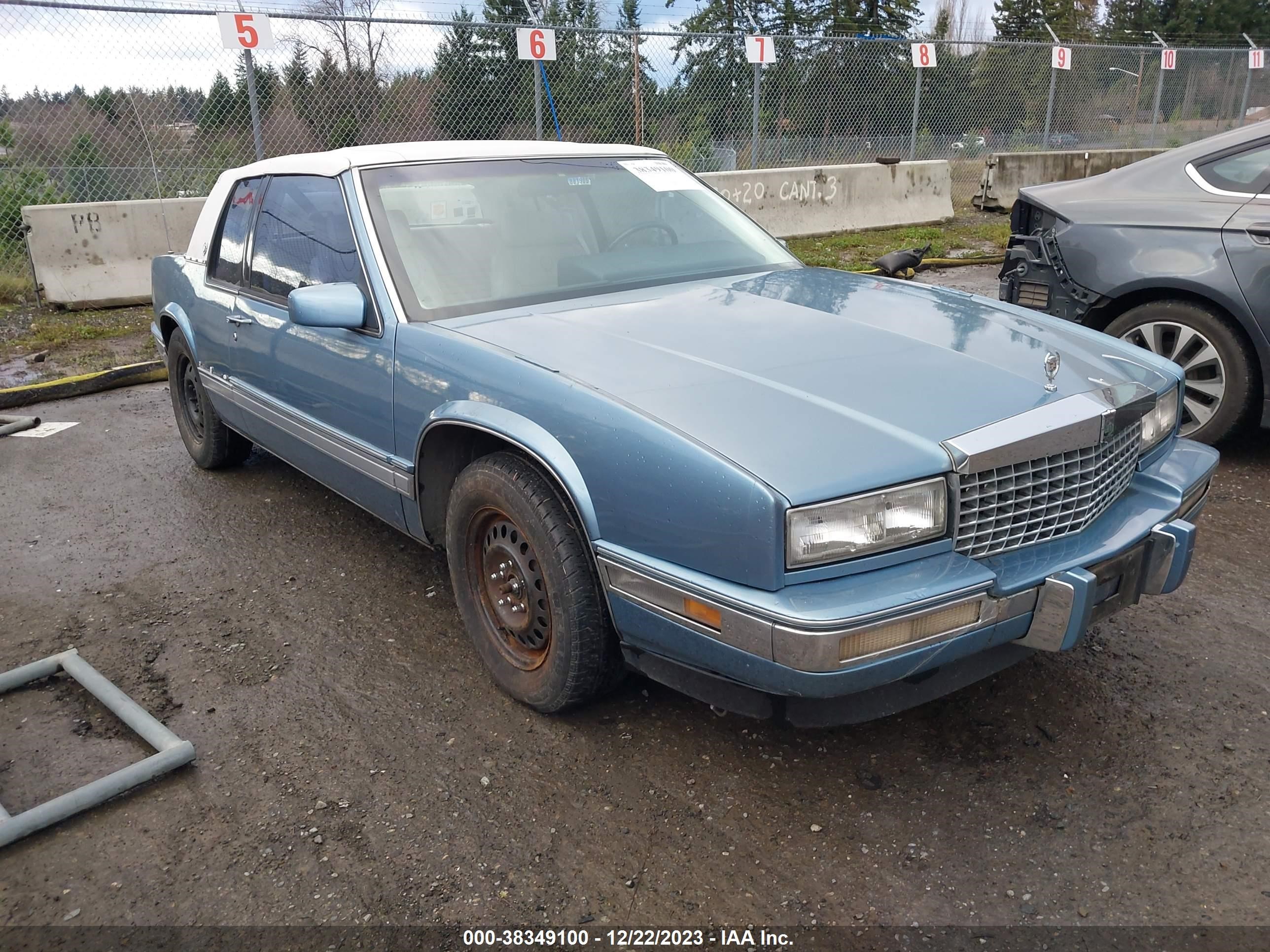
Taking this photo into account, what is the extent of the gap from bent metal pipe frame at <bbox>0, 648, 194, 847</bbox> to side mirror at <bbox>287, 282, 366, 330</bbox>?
1.28 meters

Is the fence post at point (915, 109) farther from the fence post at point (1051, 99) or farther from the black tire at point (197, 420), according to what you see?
the black tire at point (197, 420)

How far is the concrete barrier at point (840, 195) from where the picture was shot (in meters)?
11.7

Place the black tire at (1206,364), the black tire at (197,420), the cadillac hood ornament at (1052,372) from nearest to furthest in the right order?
the cadillac hood ornament at (1052,372) < the black tire at (1206,364) < the black tire at (197,420)

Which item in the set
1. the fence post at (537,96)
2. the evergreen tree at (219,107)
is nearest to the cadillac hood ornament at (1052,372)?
the fence post at (537,96)

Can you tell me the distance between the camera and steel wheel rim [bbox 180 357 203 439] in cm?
513

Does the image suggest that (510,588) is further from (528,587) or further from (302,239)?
(302,239)

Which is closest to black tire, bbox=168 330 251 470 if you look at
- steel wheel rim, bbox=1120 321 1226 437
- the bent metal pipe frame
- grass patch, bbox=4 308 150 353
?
the bent metal pipe frame

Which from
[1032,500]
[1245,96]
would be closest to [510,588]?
[1032,500]

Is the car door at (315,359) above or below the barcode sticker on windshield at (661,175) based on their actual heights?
below

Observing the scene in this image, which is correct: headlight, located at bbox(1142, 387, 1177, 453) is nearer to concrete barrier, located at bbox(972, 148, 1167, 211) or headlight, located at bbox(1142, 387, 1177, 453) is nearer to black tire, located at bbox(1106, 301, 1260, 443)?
Answer: black tire, located at bbox(1106, 301, 1260, 443)

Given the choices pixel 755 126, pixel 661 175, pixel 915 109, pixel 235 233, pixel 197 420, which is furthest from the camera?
pixel 915 109

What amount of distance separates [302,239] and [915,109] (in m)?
11.9

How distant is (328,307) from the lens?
3172 mm

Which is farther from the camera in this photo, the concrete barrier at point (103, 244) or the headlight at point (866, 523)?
the concrete barrier at point (103, 244)
